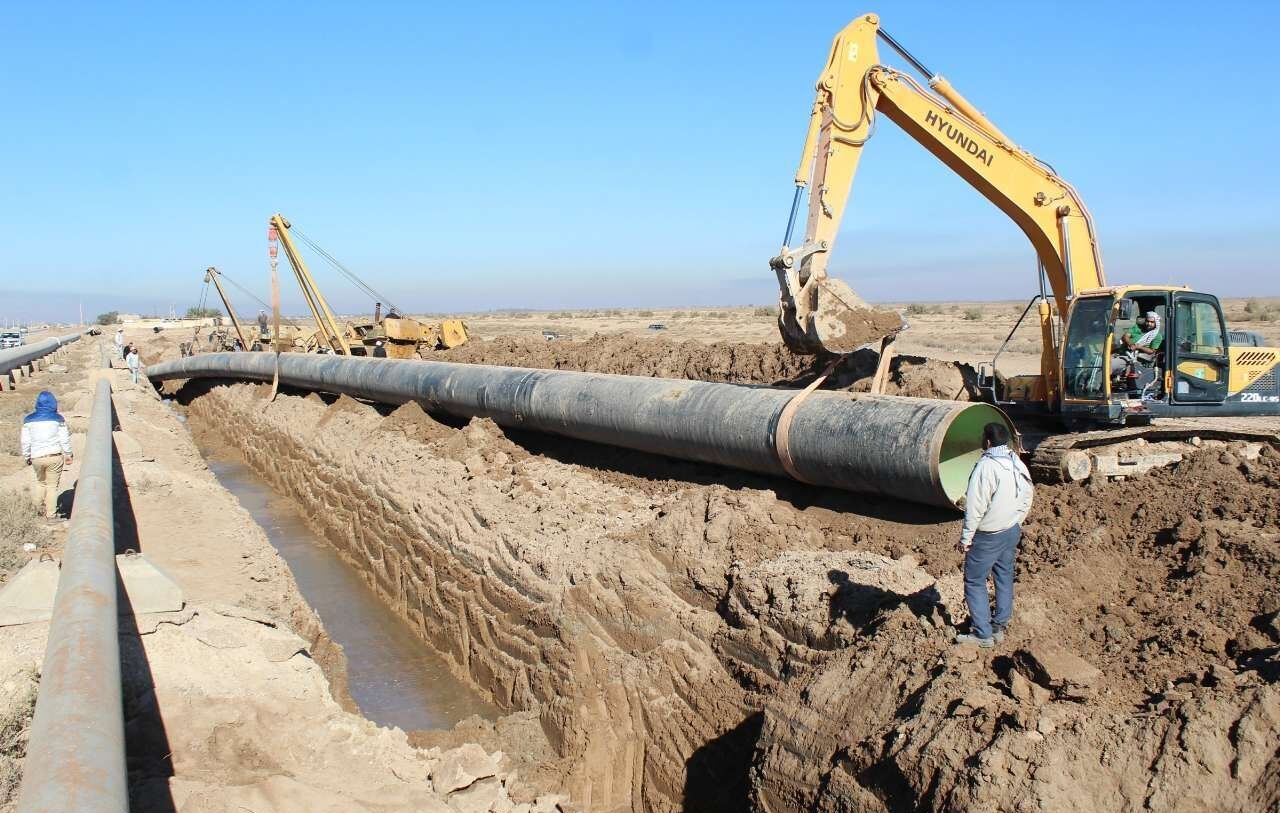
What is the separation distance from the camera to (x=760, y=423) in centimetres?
830

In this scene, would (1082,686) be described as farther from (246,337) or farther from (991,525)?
(246,337)

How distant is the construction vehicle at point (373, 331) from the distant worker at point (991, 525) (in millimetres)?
19164

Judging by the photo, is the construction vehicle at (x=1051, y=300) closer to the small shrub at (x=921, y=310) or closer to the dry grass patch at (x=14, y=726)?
the dry grass patch at (x=14, y=726)

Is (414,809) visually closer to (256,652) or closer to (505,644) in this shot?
(256,652)

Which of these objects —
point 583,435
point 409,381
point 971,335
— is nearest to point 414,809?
point 583,435

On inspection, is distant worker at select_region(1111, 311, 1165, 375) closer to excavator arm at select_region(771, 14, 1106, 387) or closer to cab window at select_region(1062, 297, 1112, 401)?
cab window at select_region(1062, 297, 1112, 401)

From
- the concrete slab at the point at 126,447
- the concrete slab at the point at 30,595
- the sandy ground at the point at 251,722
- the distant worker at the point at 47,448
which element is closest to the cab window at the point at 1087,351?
the sandy ground at the point at 251,722

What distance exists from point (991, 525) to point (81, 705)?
14.5 ft

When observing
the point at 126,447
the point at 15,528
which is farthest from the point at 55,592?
the point at 126,447

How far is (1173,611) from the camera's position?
5289 millimetres

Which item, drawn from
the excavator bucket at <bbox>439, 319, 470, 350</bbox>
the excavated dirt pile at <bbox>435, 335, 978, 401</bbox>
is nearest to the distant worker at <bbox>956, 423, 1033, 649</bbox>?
the excavated dirt pile at <bbox>435, 335, 978, 401</bbox>

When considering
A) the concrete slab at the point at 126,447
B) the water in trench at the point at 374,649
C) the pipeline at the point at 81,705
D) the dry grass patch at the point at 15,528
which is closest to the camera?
the pipeline at the point at 81,705

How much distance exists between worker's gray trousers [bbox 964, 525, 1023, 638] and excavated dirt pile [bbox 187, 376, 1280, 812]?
0.55 feet

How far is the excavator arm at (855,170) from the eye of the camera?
8.79 meters
